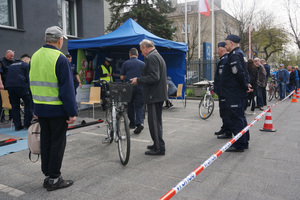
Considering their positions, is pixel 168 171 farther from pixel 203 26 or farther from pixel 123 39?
pixel 203 26

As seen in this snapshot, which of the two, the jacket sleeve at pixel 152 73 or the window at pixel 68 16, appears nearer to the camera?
the jacket sleeve at pixel 152 73

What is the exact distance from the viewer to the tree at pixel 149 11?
19.1 metres

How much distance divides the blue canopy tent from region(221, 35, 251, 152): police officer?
3.92m

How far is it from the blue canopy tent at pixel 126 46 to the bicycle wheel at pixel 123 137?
4377mm

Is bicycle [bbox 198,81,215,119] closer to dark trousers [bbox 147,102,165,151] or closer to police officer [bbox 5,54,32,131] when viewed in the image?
dark trousers [bbox 147,102,165,151]

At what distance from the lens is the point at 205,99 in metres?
8.16

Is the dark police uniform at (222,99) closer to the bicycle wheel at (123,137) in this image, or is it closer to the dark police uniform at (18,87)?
the bicycle wheel at (123,137)

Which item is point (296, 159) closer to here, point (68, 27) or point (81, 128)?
point (81, 128)

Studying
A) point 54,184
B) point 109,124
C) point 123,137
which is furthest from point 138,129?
point 54,184

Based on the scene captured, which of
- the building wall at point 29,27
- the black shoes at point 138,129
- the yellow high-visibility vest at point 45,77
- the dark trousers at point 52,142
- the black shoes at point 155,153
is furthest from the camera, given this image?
the building wall at point 29,27

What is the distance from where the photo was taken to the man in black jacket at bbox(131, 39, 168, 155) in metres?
4.27

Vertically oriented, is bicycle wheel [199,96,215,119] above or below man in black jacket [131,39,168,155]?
below

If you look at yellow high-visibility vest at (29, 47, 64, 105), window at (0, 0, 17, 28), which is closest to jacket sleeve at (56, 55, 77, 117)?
yellow high-visibility vest at (29, 47, 64, 105)

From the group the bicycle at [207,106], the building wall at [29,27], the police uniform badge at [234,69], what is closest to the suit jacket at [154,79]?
the police uniform badge at [234,69]
